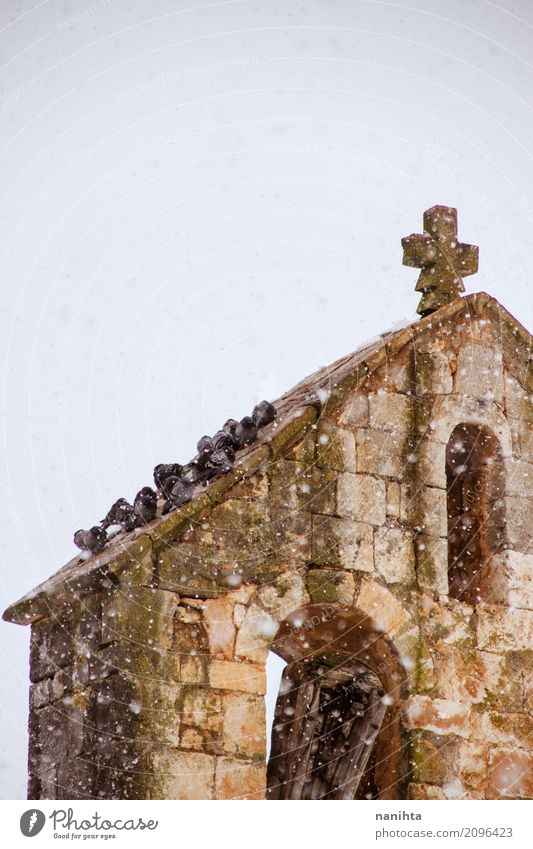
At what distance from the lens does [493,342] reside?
950cm

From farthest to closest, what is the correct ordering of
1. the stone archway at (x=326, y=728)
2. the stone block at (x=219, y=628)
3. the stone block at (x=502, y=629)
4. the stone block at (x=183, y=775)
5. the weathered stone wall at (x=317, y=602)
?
the stone archway at (x=326, y=728) → the stone block at (x=502, y=629) → the stone block at (x=219, y=628) → the weathered stone wall at (x=317, y=602) → the stone block at (x=183, y=775)

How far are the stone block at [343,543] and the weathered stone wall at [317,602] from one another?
0.04 ft

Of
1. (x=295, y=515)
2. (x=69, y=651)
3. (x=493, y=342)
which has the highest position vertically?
Answer: (x=493, y=342)

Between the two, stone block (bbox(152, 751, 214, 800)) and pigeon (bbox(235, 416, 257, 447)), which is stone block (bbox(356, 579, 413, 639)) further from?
stone block (bbox(152, 751, 214, 800))

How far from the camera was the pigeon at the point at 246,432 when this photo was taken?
858 cm

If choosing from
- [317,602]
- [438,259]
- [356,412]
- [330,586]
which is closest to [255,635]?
[317,602]

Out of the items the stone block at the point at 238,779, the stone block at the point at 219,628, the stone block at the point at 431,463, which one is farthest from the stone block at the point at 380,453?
the stone block at the point at 238,779

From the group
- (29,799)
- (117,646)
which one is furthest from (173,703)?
(29,799)

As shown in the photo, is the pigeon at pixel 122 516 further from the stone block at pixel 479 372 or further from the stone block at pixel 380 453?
the stone block at pixel 479 372

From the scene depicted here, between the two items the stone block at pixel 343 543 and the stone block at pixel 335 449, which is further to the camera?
the stone block at pixel 335 449

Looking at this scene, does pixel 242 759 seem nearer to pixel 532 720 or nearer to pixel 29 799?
pixel 29 799

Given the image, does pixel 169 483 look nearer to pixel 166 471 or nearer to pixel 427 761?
pixel 166 471

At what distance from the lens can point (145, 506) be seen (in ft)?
27.4

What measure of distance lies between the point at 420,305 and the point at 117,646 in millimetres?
3080
